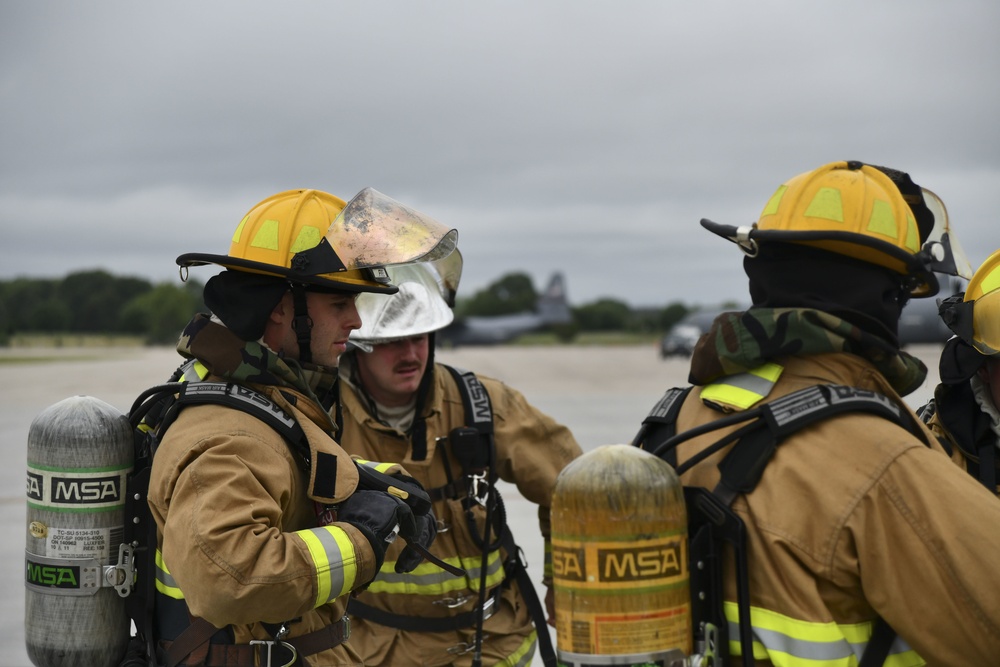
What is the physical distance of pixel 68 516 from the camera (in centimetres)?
264

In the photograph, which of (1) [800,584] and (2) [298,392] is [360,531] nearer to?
(2) [298,392]

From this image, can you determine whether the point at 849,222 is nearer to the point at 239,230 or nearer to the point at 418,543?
the point at 418,543

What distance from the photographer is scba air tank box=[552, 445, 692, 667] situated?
1.78 metres

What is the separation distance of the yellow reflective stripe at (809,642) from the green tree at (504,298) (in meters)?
86.4

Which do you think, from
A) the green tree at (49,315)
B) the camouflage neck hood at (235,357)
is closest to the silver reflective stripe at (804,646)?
the camouflage neck hood at (235,357)

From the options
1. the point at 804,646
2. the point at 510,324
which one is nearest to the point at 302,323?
the point at 804,646

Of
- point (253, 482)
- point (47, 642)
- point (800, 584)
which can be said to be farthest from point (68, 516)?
point (800, 584)

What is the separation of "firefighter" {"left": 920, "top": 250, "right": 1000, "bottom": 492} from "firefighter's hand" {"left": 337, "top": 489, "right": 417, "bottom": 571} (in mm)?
1687

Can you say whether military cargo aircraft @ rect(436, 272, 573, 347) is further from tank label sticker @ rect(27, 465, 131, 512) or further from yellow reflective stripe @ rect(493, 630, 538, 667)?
tank label sticker @ rect(27, 465, 131, 512)

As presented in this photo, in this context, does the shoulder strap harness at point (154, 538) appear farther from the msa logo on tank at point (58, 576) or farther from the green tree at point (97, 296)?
the green tree at point (97, 296)

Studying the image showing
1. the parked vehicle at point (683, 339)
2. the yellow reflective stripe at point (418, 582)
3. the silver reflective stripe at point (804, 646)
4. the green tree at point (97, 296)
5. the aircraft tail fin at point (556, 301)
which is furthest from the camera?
the aircraft tail fin at point (556, 301)

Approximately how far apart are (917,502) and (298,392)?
159 centimetres

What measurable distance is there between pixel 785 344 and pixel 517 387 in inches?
886

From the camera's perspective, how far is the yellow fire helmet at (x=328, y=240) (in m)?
2.75
